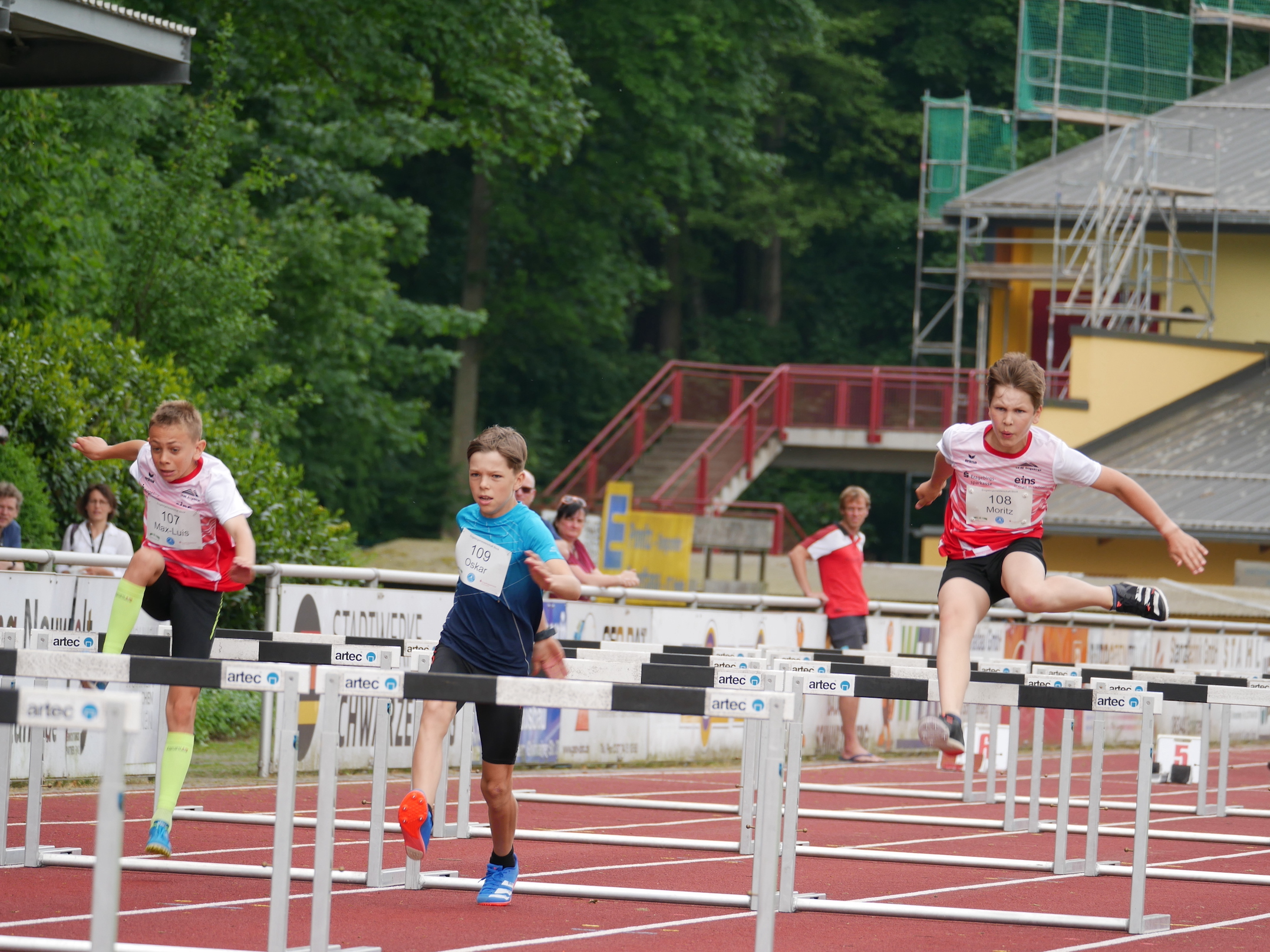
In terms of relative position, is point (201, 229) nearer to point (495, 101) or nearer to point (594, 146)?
point (495, 101)

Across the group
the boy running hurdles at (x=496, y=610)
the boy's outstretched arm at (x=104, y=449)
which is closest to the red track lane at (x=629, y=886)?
the boy running hurdles at (x=496, y=610)

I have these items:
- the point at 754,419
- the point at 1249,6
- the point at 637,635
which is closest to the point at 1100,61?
the point at 1249,6

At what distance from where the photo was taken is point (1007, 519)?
26.7 ft

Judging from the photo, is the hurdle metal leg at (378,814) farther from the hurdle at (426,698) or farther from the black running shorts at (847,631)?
the black running shorts at (847,631)

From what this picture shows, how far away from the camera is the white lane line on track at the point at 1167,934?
750 cm

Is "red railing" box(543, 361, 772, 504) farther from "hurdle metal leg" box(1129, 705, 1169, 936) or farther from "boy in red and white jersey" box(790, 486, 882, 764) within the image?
"hurdle metal leg" box(1129, 705, 1169, 936)

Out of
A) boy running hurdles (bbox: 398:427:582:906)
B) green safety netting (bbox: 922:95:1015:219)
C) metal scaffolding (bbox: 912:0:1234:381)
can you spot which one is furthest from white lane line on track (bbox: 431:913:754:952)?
green safety netting (bbox: 922:95:1015:219)

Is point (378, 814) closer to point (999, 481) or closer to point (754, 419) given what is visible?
point (999, 481)

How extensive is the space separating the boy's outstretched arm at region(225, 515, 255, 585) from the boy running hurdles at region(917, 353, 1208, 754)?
2.98 meters

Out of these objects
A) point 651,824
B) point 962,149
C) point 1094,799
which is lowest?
point 651,824

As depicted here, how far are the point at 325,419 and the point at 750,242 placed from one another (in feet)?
69.8

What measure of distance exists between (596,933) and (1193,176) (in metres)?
33.7

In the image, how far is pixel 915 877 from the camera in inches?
376

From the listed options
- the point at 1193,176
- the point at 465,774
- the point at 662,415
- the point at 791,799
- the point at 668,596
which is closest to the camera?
the point at 791,799
